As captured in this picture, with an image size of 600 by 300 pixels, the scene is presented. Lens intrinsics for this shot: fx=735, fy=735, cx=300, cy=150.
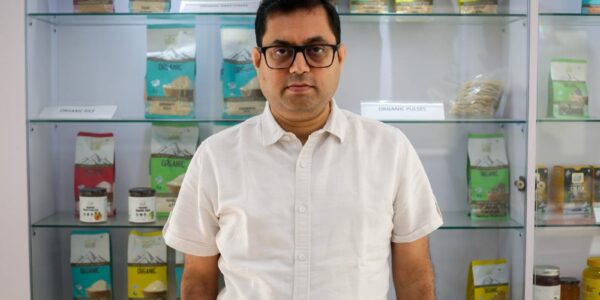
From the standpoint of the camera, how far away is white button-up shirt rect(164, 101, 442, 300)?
1.63 meters

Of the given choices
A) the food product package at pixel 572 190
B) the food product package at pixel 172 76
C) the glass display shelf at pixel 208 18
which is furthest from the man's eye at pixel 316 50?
the food product package at pixel 572 190

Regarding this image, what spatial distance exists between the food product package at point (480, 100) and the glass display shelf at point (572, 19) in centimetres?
29

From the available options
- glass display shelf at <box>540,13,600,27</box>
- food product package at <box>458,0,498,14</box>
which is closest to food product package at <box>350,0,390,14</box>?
food product package at <box>458,0,498,14</box>

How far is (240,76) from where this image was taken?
2.63 metres

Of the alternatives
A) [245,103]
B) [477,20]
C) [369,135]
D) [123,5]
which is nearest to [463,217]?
[477,20]

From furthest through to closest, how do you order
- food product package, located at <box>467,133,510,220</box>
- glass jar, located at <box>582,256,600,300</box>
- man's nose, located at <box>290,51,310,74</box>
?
food product package, located at <box>467,133,510,220</box> → glass jar, located at <box>582,256,600,300</box> → man's nose, located at <box>290,51,310,74</box>

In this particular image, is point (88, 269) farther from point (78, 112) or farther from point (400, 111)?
point (400, 111)

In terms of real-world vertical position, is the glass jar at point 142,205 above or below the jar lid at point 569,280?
above

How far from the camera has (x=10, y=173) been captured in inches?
99.2

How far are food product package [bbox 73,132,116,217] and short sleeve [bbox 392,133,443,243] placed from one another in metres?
1.36

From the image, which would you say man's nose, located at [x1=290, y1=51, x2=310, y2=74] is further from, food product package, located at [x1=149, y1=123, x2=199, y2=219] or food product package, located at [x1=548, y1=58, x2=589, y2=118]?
food product package, located at [x1=548, y1=58, x2=589, y2=118]

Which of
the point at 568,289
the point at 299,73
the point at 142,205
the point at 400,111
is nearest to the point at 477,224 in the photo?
the point at 568,289

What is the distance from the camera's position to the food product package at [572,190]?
2.62 meters

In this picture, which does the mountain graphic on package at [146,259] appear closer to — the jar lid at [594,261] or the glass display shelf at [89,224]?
the glass display shelf at [89,224]
